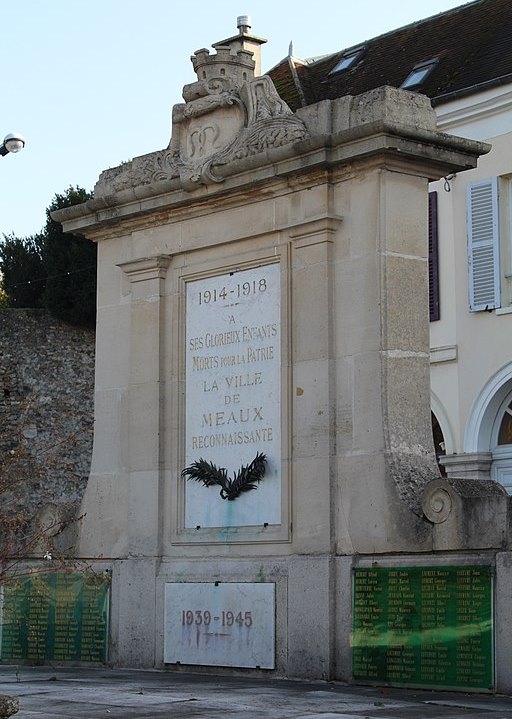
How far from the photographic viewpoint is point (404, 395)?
11453mm

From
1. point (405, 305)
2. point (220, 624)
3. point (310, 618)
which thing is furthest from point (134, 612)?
point (405, 305)

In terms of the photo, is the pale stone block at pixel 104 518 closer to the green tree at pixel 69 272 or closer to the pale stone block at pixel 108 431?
the pale stone block at pixel 108 431

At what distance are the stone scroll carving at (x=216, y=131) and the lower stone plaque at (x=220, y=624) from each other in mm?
3459

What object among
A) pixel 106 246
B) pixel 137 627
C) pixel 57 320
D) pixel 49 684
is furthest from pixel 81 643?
pixel 57 320

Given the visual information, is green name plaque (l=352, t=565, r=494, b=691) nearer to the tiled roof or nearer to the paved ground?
the paved ground

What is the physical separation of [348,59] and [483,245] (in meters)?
6.67

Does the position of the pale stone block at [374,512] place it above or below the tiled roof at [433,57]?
below

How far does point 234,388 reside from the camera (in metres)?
12.5

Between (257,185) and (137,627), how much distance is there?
392 centimetres

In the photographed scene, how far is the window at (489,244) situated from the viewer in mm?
22078

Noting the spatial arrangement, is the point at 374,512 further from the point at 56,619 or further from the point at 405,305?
the point at 56,619

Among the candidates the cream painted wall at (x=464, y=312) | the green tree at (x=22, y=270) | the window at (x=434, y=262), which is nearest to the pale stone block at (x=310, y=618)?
the cream painted wall at (x=464, y=312)

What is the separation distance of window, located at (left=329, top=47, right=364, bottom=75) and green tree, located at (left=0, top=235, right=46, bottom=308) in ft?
30.5

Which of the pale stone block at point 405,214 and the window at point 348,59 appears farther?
the window at point 348,59
